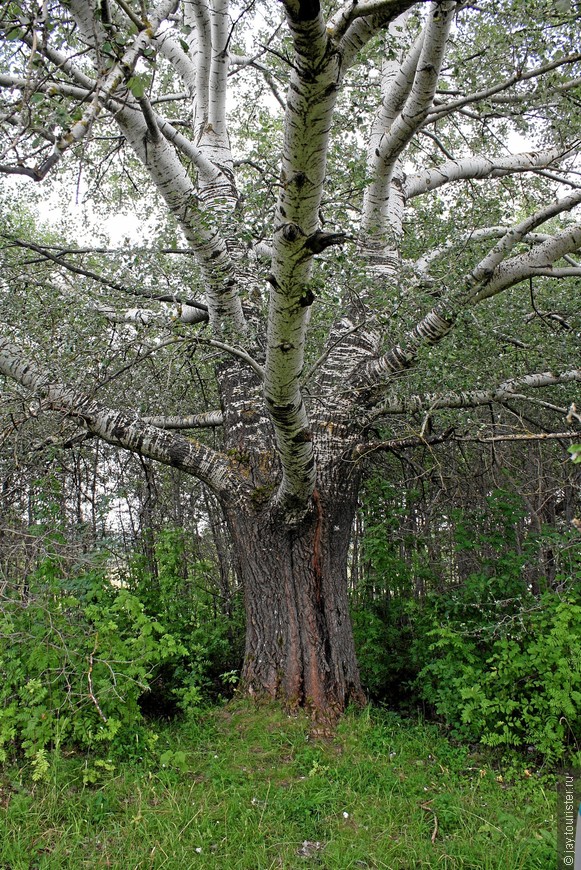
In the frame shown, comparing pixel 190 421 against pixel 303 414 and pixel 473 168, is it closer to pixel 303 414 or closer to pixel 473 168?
pixel 303 414

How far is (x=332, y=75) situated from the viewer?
1.87 meters

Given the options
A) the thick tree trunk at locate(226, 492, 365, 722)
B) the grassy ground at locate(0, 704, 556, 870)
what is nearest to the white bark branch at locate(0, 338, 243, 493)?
the thick tree trunk at locate(226, 492, 365, 722)

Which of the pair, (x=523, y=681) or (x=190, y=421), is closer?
(x=523, y=681)

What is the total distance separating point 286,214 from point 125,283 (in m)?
2.10

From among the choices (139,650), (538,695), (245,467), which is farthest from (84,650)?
(538,695)

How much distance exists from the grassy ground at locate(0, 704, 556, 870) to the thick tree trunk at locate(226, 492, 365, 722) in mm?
281

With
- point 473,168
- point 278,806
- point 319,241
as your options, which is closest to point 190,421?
point 278,806

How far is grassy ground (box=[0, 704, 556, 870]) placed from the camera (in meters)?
2.95

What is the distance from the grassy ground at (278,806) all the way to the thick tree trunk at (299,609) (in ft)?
0.92

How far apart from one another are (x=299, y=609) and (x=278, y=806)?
136cm

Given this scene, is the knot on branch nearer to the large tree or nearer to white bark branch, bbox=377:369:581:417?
the large tree

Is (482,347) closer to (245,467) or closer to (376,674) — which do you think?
(245,467)

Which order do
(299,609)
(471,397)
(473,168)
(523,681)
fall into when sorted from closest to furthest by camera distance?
(523,681) < (471,397) < (299,609) < (473,168)

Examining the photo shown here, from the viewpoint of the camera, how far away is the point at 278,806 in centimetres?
332
